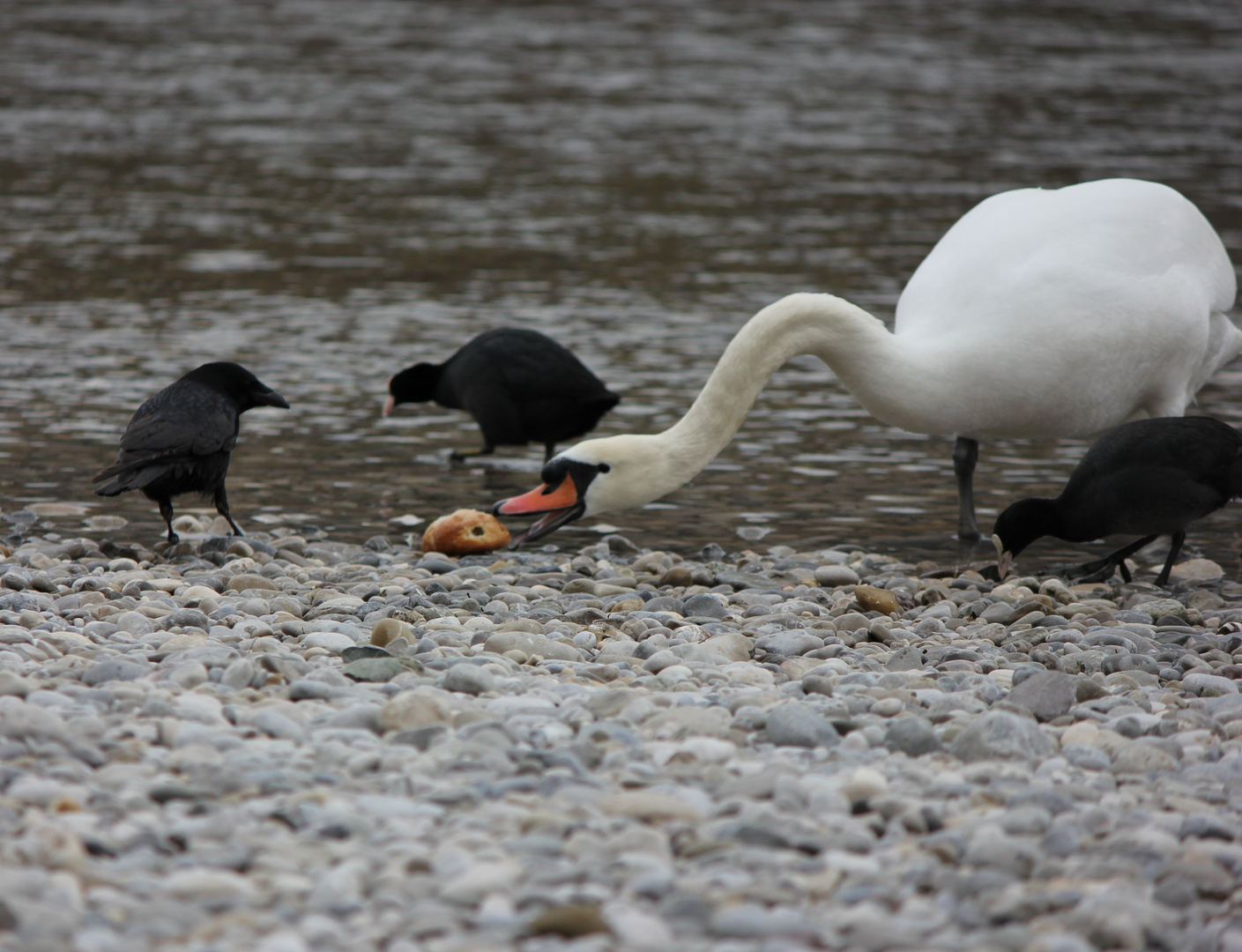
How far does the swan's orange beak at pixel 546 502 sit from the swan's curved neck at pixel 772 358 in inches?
15.5

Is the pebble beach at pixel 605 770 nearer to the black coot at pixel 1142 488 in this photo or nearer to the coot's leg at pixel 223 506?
the black coot at pixel 1142 488

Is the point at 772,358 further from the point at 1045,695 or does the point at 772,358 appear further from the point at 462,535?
the point at 1045,695

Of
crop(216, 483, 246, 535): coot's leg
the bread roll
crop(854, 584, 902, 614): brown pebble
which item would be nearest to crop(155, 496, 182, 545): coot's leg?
crop(216, 483, 246, 535): coot's leg

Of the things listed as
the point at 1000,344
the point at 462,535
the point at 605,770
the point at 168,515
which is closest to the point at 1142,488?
the point at 1000,344

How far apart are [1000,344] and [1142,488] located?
2.67 feet

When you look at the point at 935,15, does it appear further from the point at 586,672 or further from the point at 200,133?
the point at 586,672

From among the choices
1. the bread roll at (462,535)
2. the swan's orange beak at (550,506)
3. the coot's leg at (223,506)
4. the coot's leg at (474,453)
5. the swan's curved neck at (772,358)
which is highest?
the swan's curved neck at (772,358)

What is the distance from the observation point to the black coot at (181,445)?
21.9 feet

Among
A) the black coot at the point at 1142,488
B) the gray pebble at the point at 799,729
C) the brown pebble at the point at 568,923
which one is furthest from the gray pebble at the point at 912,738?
the black coot at the point at 1142,488

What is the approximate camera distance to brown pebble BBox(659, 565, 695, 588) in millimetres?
6297

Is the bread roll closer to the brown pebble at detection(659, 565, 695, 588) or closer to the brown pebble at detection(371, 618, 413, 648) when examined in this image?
the brown pebble at detection(659, 565, 695, 588)

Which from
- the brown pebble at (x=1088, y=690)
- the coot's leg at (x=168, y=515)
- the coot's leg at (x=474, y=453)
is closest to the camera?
the brown pebble at (x=1088, y=690)

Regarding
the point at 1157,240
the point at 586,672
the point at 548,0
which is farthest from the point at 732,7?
the point at 586,672

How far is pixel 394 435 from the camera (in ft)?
31.9
